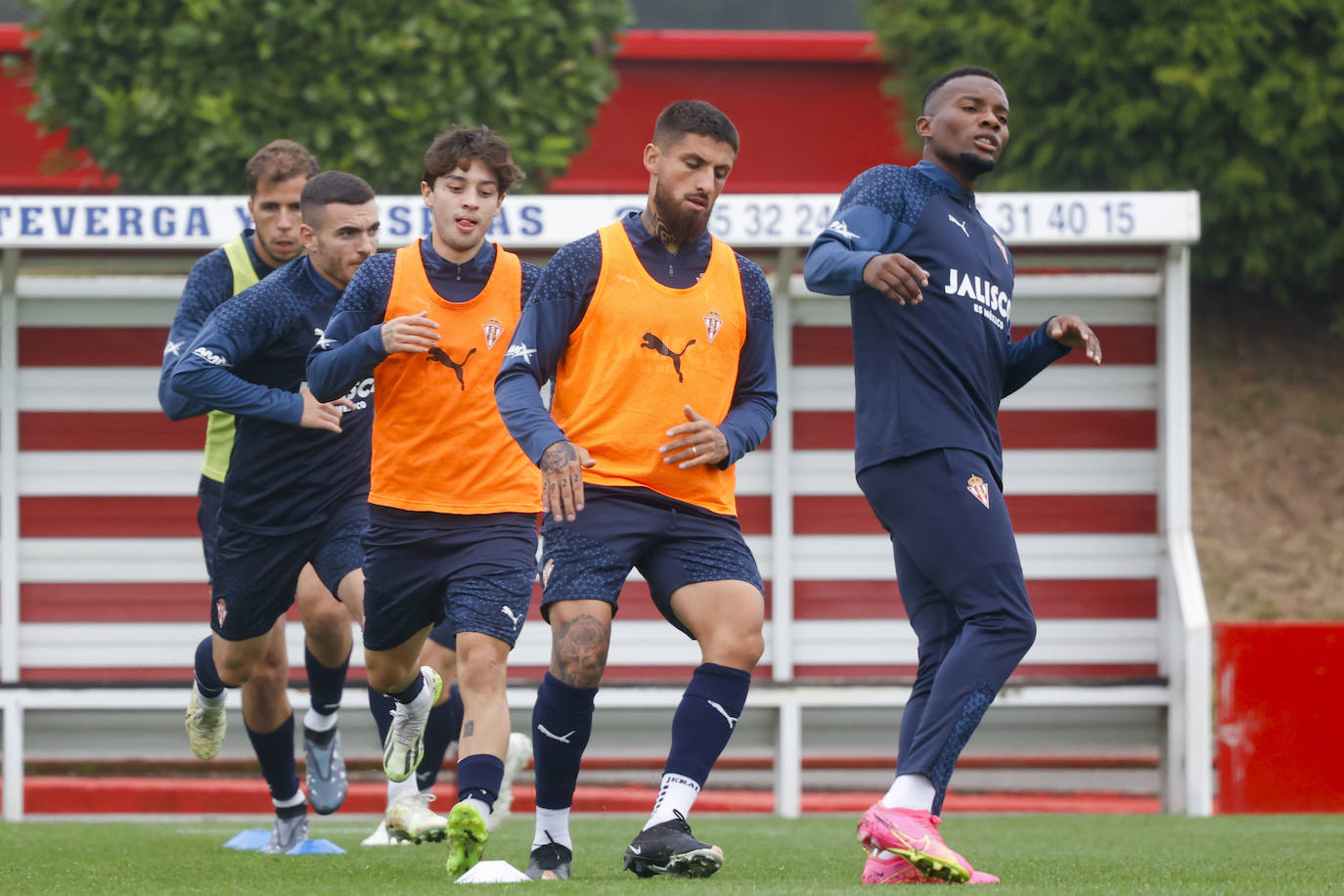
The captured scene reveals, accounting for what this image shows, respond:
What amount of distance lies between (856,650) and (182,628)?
135 inches

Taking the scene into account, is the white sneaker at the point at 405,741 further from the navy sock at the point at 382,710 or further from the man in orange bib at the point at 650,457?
the man in orange bib at the point at 650,457

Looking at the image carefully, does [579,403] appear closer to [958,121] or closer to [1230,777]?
[958,121]

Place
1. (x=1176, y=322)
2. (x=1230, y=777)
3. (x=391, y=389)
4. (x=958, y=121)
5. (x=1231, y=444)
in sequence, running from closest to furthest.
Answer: (x=958, y=121), (x=391, y=389), (x=1230, y=777), (x=1176, y=322), (x=1231, y=444)

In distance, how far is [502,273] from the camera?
5.27 meters

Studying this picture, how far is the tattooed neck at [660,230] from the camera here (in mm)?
4742

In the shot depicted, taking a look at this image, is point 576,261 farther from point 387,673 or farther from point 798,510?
point 798,510

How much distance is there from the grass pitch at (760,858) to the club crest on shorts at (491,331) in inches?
57.0

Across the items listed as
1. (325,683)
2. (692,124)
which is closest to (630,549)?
(692,124)

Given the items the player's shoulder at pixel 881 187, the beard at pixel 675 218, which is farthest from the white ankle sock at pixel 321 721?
the player's shoulder at pixel 881 187

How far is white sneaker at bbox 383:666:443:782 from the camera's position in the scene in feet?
18.0

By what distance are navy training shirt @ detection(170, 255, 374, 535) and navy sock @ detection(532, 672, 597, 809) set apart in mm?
1534

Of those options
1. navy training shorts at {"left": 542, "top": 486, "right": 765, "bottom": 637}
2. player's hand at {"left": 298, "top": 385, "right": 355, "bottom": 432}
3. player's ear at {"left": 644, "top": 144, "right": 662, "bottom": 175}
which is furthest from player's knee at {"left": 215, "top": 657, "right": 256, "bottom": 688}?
player's ear at {"left": 644, "top": 144, "right": 662, "bottom": 175}

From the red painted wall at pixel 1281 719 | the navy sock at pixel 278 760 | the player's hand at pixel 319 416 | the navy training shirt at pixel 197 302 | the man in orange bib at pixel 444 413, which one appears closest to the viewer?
the man in orange bib at pixel 444 413

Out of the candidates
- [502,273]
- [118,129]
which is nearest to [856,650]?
[502,273]
